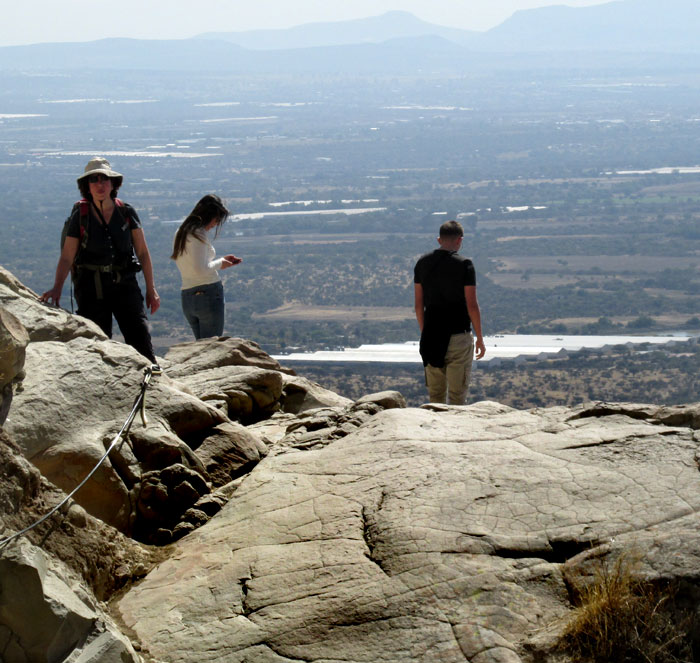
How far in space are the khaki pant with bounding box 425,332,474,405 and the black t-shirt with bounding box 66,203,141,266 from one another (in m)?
2.75

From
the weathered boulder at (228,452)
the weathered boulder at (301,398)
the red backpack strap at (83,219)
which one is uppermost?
the red backpack strap at (83,219)

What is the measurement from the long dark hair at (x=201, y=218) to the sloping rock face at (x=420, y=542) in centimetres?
327

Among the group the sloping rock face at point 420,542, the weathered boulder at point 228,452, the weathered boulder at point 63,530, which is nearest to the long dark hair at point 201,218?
the weathered boulder at point 228,452

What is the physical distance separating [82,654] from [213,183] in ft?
389

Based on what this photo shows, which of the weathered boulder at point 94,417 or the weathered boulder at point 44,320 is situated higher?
the weathered boulder at point 44,320

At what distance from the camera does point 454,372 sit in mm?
8398

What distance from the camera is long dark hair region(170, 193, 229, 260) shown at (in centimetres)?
874

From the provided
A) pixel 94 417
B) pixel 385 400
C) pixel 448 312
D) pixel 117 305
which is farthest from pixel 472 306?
pixel 94 417

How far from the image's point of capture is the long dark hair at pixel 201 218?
344 inches

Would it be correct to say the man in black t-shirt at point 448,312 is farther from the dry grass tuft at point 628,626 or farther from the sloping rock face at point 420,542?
the dry grass tuft at point 628,626

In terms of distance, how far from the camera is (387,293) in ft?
230

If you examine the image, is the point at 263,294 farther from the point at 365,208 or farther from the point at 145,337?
the point at 145,337

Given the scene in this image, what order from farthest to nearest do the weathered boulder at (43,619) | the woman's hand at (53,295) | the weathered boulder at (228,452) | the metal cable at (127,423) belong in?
1. the woman's hand at (53,295)
2. the weathered boulder at (228,452)
3. the metal cable at (127,423)
4. the weathered boulder at (43,619)

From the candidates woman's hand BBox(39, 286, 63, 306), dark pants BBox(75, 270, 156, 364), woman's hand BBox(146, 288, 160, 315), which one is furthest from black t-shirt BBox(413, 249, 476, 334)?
woman's hand BBox(39, 286, 63, 306)
